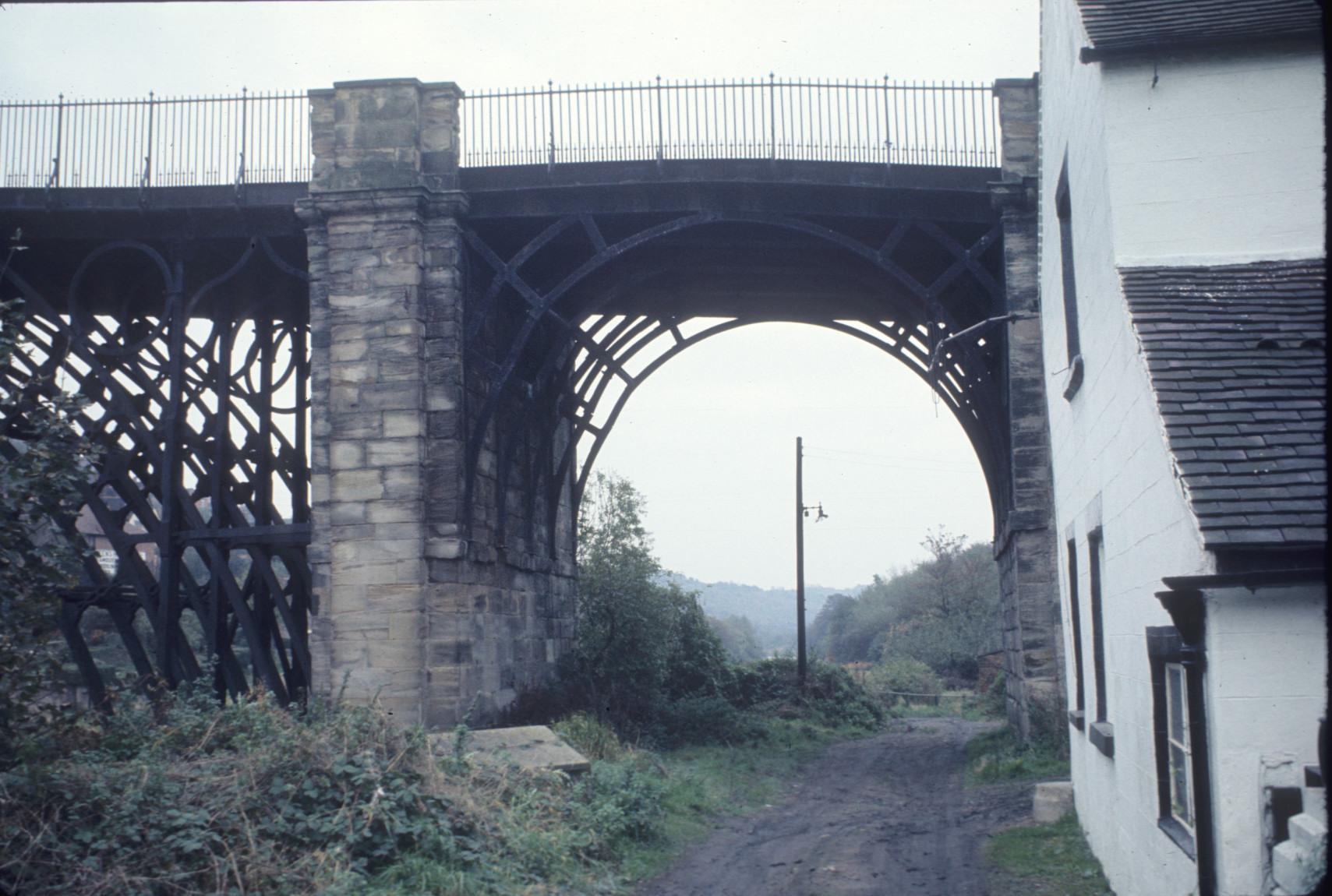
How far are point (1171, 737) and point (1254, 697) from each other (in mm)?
1378

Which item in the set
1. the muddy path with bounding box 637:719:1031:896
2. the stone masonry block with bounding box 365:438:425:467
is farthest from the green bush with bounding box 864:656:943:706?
the stone masonry block with bounding box 365:438:425:467

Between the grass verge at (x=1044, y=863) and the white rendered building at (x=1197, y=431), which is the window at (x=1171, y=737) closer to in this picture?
the white rendered building at (x=1197, y=431)

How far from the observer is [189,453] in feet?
50.0

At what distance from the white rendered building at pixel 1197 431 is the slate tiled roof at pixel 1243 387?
1 cm

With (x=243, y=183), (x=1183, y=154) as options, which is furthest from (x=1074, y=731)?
(x=243, y=183)

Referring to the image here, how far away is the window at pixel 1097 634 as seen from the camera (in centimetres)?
790

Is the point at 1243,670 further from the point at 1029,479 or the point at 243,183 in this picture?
the point at 243,183

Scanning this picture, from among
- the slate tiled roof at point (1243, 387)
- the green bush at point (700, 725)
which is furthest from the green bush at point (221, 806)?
the green bush at point (700, 725)

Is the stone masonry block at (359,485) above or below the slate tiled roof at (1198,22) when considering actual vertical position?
below

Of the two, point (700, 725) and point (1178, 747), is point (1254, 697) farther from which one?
point (700, 725)

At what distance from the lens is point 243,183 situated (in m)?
13.8

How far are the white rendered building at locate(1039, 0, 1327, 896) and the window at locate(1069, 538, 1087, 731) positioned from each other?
0.11 meters

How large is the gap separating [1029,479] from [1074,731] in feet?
13.4

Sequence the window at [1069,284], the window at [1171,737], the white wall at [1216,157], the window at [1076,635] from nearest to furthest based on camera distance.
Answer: the window at [1171,737] → the white wall at [1216,157] → the window at [1069,284] → the window at [1076,635]
